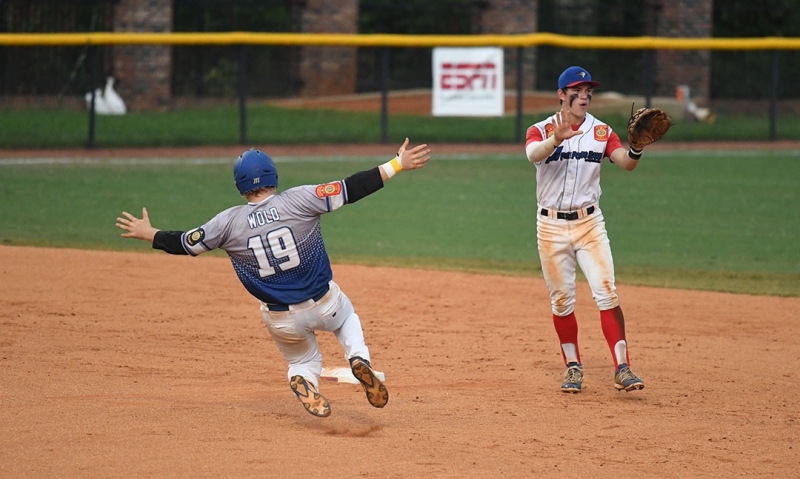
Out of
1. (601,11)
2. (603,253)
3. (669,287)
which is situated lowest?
(669,287)

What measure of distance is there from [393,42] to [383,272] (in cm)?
1026

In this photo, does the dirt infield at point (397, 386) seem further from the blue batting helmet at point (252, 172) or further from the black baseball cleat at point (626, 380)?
the blue batting helmet at point (252, 172)

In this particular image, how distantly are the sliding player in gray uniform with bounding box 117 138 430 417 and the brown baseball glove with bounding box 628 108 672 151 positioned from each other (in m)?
1.46

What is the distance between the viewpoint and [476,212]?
13914mm

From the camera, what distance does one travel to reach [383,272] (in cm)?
1059

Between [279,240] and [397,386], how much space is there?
157 cm

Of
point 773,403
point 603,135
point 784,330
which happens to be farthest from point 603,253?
point 784,330

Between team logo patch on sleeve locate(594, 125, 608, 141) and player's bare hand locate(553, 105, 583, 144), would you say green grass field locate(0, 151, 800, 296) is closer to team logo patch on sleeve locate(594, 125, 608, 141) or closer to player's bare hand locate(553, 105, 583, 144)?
team logo patch on sleeve locate(594, 125, 608, 141)

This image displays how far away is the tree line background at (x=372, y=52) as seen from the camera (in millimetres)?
20359

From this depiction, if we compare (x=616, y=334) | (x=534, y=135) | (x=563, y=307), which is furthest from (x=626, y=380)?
(x=534, y=135)

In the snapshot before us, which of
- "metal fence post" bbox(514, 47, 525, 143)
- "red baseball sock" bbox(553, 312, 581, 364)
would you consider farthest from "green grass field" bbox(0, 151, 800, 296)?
"red baseball sock" bbox(553, 312, 581, 364)

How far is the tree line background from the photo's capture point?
802 inches

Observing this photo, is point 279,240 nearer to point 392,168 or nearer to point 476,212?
point 392,168

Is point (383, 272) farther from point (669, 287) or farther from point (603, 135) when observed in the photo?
point (603, 135)
